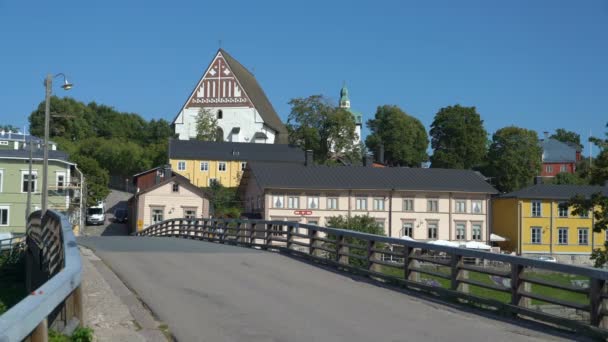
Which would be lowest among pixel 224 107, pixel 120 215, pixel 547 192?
pixel 120 215

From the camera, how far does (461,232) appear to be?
254 feet

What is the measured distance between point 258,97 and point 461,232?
56263 mm

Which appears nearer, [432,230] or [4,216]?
[4,216]

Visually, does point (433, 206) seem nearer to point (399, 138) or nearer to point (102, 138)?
point (399, 138)

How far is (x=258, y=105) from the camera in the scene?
388 ft

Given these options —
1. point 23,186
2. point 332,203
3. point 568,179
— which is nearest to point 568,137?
point 568,179

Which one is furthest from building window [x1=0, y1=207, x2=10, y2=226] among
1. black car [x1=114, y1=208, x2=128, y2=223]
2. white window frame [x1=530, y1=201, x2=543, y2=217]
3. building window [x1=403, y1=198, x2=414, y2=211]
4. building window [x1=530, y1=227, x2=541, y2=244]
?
white window frame [x1=530, y1=201, x2=543, y2=217]

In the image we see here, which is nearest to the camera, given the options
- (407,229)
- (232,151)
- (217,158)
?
(407,229)

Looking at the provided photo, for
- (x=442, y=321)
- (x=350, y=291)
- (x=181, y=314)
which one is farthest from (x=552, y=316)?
(x=181, y=314)

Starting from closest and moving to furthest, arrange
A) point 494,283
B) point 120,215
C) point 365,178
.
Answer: point 494,283, point 365,178, point 120,215

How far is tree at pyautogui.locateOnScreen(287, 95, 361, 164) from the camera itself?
10106cm

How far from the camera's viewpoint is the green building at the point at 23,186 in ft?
209

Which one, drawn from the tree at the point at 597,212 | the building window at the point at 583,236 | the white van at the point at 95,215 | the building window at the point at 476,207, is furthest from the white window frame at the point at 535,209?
the tree at the point at 597,212

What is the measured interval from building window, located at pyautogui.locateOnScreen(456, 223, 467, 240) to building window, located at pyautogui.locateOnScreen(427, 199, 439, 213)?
8.92 ft
